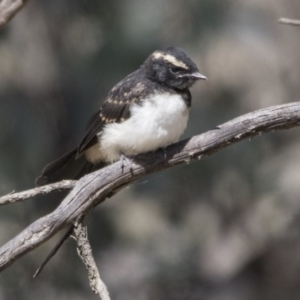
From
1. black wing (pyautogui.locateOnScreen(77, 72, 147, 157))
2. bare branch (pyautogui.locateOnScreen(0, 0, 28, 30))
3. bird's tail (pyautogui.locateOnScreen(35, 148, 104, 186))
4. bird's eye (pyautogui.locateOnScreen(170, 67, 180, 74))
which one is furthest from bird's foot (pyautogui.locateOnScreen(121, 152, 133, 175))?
bare branch (pyautogui.locateOnScreen(0, 0, 28, 30))

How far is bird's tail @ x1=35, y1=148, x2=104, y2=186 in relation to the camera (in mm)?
3975

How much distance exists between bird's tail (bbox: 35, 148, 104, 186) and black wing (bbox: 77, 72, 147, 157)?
0.23 feet

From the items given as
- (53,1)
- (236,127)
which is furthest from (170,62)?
(53,1)

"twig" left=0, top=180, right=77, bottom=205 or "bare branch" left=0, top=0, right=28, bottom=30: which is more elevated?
"bare branch" left=0, top=0, right=28, bottom=30

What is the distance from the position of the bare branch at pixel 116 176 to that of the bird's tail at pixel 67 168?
21.0 inches

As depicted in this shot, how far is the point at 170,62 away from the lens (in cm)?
392

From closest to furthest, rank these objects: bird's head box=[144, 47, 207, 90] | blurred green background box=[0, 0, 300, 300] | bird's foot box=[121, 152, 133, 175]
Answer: bird's foot box=[121, 152, 133, 175] → bird's head box=[144, 47, 207, 90] → blurred green background box=[0, 0, 300, 300]

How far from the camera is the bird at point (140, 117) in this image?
376 cm

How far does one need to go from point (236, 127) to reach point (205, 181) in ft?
8.56

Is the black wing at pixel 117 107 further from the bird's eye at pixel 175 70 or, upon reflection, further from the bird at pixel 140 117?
the bird's eye at pixel 175 70

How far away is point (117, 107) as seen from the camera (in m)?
4.00

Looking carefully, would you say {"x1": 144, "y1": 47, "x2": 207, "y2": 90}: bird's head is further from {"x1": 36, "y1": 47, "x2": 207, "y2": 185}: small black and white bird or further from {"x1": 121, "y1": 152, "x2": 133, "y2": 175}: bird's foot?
{"x1": 121, "y1": 152, "x2": 133, "y2": 175}: bird's foot

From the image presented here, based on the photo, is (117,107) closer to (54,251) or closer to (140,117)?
(140,117)

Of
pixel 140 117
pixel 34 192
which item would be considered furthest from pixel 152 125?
pixel 34 192
